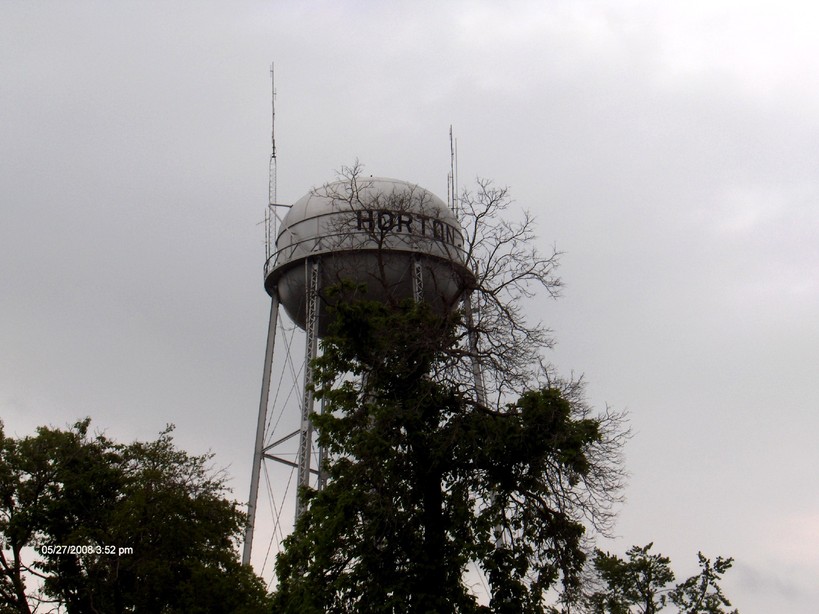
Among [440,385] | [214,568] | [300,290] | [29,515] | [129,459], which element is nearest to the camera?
[440,385]

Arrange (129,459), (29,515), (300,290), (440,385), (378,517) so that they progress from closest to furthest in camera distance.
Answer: (378,517) < (440,385) < (29,515) < (129,459) < (300,290)

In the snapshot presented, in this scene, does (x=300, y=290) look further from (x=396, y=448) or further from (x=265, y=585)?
(x=396, y=448)

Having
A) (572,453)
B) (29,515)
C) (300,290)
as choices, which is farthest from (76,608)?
(572,453)

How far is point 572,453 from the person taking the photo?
15.0 m

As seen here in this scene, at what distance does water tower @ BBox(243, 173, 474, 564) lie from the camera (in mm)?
23953

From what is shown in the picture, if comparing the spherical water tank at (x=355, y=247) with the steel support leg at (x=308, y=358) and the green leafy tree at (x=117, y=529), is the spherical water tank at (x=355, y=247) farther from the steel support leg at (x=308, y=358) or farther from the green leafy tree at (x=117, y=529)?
the green leafy tree at (x=117, y=529)

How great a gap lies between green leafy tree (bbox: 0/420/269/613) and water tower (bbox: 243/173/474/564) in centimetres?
211

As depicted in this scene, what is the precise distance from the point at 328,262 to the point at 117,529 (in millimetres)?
8124

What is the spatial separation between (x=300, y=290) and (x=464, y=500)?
471 inches

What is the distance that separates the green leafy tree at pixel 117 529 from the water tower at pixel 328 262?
211 centimetres

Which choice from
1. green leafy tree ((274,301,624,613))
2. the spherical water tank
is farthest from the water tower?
green leafy tree ((274,301,624,613))

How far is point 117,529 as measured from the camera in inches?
821

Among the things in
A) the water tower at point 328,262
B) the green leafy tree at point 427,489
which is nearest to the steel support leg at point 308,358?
the water tower at point 328,262

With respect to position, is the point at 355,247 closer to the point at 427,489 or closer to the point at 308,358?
the point at 308,358
